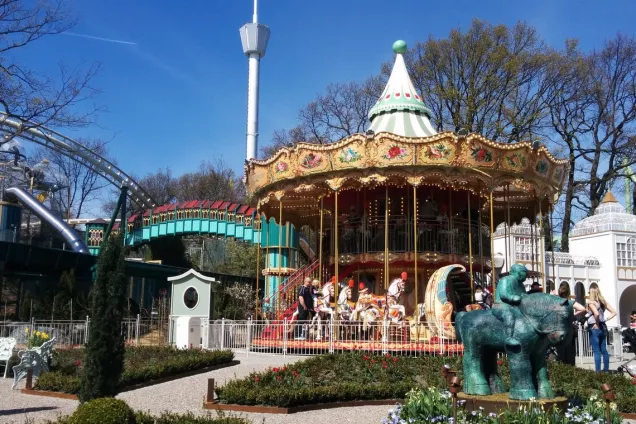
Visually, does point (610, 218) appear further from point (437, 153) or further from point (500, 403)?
point (500, 403)

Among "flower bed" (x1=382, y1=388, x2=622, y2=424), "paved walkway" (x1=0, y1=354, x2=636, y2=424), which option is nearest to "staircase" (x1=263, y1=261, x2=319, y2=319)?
"paved walkway" (x1=0, y1=354, x2=636, y2=424)

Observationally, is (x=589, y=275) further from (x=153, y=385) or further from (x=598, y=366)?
(x=153, y=385)

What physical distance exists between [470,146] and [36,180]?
107 ft

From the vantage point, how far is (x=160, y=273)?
34562 millimetres

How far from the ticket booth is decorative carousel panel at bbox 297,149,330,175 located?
14.1ft

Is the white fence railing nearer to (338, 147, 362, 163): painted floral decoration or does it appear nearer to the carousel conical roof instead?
(338, 147, 362, 163): painted floral decoration

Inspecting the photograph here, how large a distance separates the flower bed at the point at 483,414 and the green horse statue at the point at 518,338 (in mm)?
341

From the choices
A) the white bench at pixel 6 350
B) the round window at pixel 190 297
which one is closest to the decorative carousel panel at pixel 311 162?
the round window at pixel 190 297

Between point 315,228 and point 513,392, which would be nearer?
point 513,392

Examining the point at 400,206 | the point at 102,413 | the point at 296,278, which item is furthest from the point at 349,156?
the point at 102,413

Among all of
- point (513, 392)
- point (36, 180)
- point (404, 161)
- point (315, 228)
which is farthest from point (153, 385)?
point (36, 180)

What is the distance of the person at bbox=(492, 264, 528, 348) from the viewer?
7367 mm

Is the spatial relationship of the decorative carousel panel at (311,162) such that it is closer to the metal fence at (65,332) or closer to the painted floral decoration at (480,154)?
the painted floral decoration at (480,154)

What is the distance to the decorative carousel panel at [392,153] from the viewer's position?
18.1 meters
